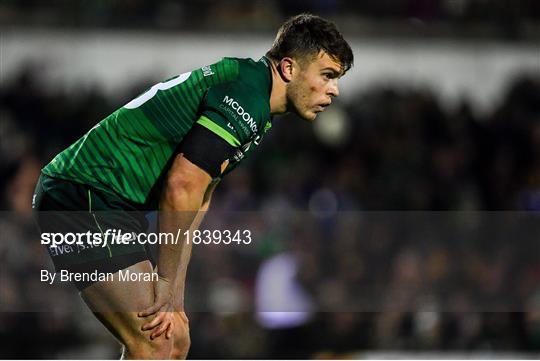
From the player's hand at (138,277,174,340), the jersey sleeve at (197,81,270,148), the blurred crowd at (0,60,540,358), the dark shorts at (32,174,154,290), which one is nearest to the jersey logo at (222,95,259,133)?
the jersey sleeve at (197,81,270,148)

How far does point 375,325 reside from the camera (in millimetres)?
9773

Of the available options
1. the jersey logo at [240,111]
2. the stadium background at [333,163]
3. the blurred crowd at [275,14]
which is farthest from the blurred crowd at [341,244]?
the jersey logo at [240,111]

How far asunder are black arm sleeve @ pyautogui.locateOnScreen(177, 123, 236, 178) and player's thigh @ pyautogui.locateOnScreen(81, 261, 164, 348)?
21.3 inches

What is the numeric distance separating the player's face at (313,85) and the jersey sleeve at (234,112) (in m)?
0.20

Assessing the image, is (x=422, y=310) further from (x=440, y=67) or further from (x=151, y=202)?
(x=151, y=202)

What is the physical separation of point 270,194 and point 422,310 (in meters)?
1.93

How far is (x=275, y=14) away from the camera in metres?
12.4

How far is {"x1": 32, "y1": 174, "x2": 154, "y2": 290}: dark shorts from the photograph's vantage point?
5176 mm

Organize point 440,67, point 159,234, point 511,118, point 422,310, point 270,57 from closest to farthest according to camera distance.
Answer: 1. point 159,234
2. point 270,57
3. point 422,310
4. point 511,118
5. point 440,67

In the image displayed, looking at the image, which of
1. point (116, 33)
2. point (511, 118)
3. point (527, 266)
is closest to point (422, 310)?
point (527, 266)

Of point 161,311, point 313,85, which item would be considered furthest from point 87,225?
point 313,85

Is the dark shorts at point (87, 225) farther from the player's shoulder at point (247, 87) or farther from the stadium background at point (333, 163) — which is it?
the stadium background at point (333, 163)

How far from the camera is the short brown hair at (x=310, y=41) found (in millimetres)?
5305

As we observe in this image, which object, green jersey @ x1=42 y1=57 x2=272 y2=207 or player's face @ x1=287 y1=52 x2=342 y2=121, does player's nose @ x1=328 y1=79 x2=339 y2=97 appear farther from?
green jersey @ x1=42 y1=57 x2=272 y2=207
